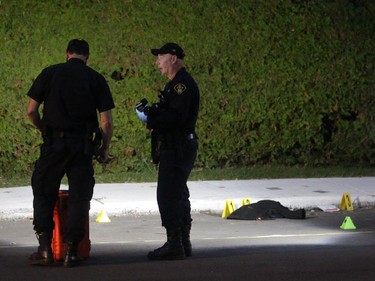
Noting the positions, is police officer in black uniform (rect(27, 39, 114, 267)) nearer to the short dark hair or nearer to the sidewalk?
the short dark hair

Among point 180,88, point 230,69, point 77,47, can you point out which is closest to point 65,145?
point 77,47

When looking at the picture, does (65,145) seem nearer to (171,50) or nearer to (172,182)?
(172,182)

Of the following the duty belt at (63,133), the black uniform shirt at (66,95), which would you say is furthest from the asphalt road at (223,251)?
the black uniform shirt at (66,95)

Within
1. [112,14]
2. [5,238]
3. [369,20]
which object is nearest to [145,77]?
[112,14]

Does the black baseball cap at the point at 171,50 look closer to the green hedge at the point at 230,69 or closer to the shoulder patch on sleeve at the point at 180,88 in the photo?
the shoulder patch on sleeve at the point at 180,88

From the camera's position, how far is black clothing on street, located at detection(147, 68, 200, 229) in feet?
30.7

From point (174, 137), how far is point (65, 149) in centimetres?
88

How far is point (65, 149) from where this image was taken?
9.09 m

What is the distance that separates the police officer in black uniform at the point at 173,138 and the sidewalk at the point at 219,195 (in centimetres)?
335

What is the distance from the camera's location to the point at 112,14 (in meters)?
15.5

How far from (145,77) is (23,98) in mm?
1574

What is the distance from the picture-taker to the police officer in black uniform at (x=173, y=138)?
30.7ft

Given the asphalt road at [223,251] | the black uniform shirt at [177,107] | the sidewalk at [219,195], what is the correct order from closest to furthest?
the asphalt road at [223,251], the black uniform shirt at [177,107], the sidewalk at [219,195]

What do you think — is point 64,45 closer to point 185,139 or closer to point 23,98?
point 23,98
